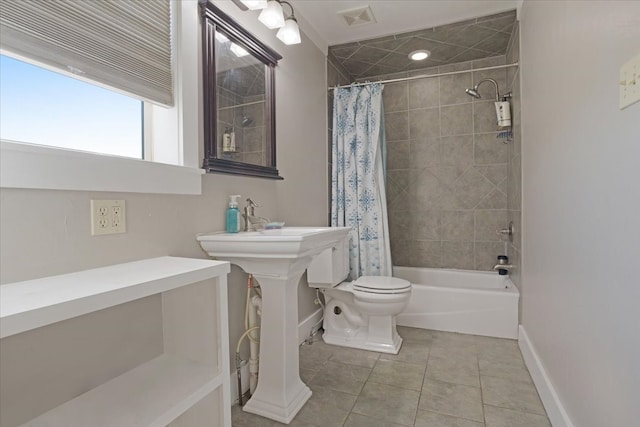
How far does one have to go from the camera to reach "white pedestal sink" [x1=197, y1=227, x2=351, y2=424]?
1.44 metres

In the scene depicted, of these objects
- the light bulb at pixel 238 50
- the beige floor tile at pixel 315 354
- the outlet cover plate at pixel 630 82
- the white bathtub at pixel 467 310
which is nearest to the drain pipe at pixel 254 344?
the beige floor tile at pixel 315 354

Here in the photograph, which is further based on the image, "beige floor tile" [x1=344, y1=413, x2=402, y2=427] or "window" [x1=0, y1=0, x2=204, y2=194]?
"beige floor tile" [x1=344, y1=413, x2=402, y2=427]

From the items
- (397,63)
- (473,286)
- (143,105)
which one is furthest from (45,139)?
(473,286)

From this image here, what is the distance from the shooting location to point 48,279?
0.93 m

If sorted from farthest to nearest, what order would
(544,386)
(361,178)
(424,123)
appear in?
(424,123)
(361,178)
(544,386)

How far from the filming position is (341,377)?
1.90m

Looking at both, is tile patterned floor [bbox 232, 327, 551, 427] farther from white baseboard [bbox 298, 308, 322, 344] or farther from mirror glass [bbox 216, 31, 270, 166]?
mirror glass [bbox 216, 31, 270, 166]

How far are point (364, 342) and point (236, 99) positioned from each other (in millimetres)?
1803

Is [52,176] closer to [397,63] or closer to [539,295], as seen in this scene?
[539,295]

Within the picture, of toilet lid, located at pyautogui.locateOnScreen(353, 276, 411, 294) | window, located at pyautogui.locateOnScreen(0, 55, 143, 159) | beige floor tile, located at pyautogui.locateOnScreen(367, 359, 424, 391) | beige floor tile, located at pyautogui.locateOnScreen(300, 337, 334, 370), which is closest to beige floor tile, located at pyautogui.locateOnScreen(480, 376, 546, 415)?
beige floor tile, located at pyautogui.locateOnScreen(367, 359, 424, 391)

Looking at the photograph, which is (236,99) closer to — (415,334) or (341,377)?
(341,377)

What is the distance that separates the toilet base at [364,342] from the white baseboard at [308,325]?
13 centimetres

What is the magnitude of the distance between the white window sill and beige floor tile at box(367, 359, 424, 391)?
1505mm

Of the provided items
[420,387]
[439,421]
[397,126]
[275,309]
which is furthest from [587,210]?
[397,126]
